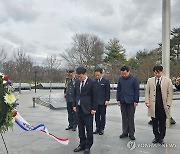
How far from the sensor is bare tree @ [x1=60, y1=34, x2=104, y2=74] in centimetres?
4222

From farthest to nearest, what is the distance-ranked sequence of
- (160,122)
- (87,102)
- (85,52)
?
(85,52) → (160,122) → (87,102)

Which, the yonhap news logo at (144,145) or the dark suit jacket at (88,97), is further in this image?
the yonhap news logo at (144,145)

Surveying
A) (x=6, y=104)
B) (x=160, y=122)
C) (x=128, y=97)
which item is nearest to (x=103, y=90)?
(x=128, y=97)

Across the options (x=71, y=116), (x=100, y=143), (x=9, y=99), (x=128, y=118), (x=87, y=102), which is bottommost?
(x=100, y=143)

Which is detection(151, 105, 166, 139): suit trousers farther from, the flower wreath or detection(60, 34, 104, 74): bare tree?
detection(60, 34, 104, 74): bare tree

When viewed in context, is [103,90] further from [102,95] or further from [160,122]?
[160,122]

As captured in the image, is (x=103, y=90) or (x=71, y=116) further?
(x=71, y=116)

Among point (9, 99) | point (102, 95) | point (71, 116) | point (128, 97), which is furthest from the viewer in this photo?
point (71, 116)

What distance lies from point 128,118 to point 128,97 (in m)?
0.53

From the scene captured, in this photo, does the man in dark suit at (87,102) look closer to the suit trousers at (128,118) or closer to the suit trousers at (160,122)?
the suit trousers at (128,118)

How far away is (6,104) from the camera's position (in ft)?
11.9

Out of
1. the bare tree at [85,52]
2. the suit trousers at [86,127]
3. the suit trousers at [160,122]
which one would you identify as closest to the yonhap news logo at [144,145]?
the suit trousers at [160,122]

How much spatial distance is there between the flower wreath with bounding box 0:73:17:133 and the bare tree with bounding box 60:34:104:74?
37701 mm

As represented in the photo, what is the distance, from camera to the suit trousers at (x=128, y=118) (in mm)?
5465
